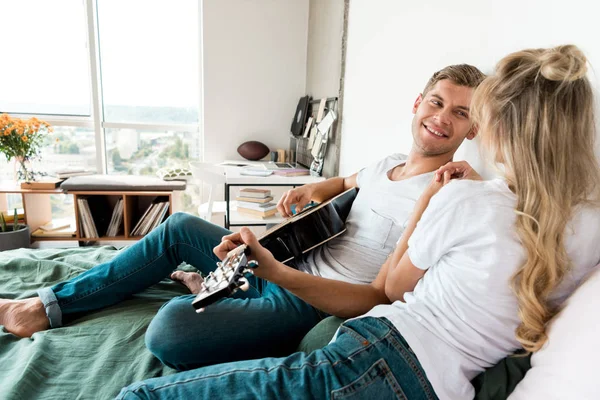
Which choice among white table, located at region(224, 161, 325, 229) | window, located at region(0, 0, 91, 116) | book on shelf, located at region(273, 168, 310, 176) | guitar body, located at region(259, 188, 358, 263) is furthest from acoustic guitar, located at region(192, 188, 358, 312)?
window, located at region(0, 0, 91, 116)

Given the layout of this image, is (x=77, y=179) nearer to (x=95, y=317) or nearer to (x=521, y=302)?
(x=95, y=317)

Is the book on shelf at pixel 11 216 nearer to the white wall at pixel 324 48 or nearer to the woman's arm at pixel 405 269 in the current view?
the white wall at pixel 324 48

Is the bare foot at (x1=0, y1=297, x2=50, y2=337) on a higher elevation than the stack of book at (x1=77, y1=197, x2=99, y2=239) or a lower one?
higher

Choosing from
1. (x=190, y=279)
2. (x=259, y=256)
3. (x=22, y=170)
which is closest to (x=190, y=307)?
(x=259, y=256)

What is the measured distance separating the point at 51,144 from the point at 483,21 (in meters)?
3.28

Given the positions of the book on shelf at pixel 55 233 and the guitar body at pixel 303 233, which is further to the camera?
Result: the book on shelf at pixel 55 233

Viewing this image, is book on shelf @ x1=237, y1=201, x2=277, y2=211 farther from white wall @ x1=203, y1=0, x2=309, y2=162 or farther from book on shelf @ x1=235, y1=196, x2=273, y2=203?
white wall @ x1=203, y1=0, x2=309, y2=162

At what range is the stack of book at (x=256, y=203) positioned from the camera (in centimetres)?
222

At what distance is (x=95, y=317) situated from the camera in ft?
3.92

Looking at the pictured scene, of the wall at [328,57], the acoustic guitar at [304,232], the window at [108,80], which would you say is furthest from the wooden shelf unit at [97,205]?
the acoustic guitar at [304,232]

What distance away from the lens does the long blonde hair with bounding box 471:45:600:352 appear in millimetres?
648

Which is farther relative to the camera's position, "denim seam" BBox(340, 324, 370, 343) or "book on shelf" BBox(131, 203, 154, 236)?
"book on shelf" BBox(131, 203, 154, 236)

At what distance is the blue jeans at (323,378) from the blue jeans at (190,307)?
0.73 ft

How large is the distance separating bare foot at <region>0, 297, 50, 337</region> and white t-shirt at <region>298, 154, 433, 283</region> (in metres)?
0.77
